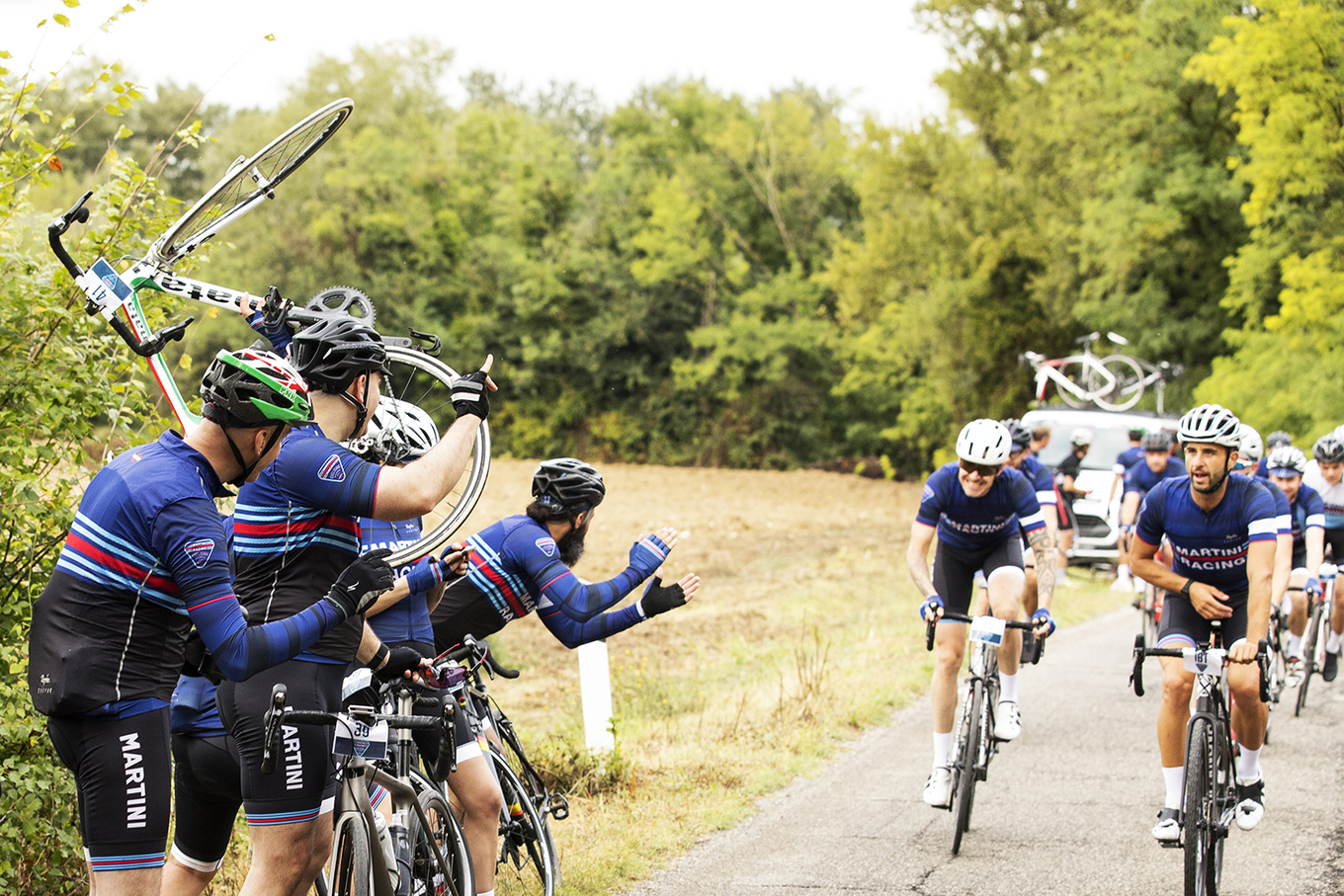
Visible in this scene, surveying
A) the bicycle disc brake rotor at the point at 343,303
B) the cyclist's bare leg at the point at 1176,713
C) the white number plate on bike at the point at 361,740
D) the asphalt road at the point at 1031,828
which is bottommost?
the asphalt road at the point at 1031,828

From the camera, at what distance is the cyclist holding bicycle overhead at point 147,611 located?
3.46 metres

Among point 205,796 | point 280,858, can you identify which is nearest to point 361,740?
point 280,858

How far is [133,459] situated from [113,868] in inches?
45.7

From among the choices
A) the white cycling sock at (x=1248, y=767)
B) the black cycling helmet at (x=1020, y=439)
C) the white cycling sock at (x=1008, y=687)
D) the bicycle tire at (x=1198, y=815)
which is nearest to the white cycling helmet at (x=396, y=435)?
the bicycle tire at (x=1198, y=815)

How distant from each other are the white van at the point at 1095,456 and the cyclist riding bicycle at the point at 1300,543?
9646 millimetres

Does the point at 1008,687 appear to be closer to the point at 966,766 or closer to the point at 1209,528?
the point at 966,766

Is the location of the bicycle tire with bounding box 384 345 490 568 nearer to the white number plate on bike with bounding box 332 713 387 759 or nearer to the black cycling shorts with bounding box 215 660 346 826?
the white number plate on bike with bounding box 332 713 387 759

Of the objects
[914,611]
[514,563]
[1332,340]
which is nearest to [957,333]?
[1332,340]

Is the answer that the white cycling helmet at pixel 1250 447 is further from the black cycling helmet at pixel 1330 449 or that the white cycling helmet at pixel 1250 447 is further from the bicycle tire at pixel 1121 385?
the bicycle tire at pixel 1121 385

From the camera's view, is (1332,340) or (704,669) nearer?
(704,669)

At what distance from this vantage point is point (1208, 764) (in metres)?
5.75

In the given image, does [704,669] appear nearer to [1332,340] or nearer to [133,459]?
[133,459]

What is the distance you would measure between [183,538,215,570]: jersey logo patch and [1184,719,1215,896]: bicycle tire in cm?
434

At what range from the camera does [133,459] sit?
3.59m
